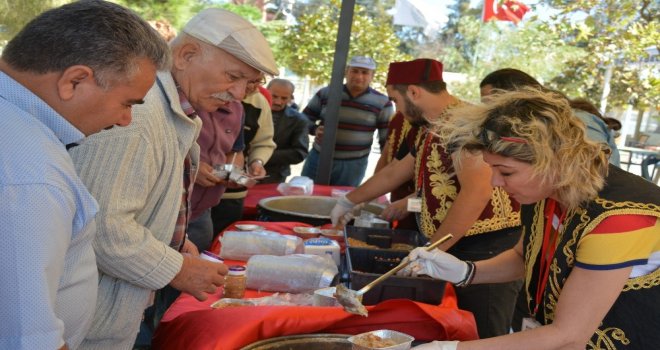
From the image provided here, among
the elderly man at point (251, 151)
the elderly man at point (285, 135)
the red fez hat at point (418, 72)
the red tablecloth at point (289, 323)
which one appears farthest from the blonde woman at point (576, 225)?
the elderly man at point (285, 135)

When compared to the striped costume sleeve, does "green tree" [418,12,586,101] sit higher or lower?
higher

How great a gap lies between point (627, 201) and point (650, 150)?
4437 mm

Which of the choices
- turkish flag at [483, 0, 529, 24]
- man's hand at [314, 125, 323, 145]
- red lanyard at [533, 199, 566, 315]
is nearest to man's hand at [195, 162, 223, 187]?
red lanyard at [533, 199, 566, 315]

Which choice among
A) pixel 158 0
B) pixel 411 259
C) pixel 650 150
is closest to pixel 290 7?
pixel 158 0

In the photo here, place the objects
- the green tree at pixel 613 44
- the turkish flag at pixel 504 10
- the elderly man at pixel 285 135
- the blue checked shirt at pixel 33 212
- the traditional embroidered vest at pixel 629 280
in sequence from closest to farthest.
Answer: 1. the blue checked shirt at pixel 33 212
2. the traditional embroidered vest at pixel 629 280
3. the elderly man at pixel 285 135
4. the green tree at pixel 613 44
5. the turkish flag at pixel 504 10

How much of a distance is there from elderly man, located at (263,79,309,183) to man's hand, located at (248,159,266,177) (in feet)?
3.36

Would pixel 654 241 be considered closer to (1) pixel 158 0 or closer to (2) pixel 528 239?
(2) pixel 528 239

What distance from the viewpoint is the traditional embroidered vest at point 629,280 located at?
1.36m

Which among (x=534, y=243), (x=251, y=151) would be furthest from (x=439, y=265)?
(x=251, y=151)

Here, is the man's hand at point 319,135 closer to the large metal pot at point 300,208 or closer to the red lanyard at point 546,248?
the large metal pot at point 300,208

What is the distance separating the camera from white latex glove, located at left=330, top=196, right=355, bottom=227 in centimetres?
291

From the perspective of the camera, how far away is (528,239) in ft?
5.54

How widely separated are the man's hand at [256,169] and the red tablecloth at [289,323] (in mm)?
1504

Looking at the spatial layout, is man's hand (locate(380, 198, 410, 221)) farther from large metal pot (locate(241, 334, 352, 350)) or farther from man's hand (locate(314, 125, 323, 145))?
man's hand (locate(314, 125, 323, 145))
